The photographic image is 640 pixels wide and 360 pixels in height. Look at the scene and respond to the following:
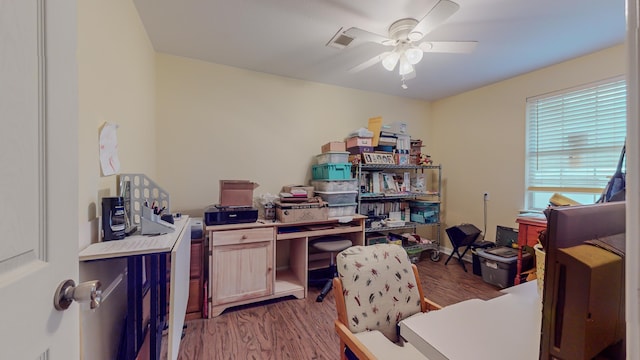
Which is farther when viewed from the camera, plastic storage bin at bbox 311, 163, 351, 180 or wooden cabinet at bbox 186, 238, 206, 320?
plastic storage bin at bbox 311, 163, 351, 180

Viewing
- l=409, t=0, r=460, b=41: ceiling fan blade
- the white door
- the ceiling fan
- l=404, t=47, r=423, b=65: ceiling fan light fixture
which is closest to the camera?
Answer: the white door

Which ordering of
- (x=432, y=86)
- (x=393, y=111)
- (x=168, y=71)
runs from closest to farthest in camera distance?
Answer: (x=168, y=71)
(x=432, y=86)
(x=393, y=111)

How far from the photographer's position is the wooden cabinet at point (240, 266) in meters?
2.20

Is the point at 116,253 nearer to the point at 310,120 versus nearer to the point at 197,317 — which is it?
the point at 197,317

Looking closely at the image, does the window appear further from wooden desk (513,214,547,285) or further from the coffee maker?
the coffee maker

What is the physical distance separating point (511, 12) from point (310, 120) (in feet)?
6.95

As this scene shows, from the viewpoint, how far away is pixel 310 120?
323 centimetres

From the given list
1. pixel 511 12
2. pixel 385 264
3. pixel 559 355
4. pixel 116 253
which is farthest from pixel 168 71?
pixel 559 355

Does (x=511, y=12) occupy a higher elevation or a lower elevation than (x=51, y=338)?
higher

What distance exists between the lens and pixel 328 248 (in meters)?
2.57

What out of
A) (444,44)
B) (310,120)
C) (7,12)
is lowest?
(7,12)

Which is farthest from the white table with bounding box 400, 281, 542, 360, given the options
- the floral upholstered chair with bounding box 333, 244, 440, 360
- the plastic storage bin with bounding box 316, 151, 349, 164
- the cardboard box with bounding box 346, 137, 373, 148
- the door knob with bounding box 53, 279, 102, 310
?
the cardboard box with bounding box 346, 137, 373, 148

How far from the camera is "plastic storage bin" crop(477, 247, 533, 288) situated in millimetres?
2634

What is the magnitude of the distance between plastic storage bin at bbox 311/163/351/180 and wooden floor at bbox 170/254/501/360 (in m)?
1.26
